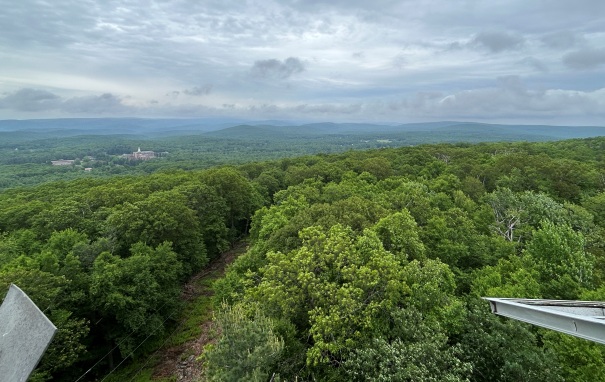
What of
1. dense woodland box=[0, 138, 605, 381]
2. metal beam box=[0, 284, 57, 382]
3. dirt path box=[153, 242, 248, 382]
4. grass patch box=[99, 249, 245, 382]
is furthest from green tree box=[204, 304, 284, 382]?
grass patch box=[99, 249, 245, 382]

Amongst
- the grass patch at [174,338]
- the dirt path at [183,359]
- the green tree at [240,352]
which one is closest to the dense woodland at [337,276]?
the green tree at [240,352]

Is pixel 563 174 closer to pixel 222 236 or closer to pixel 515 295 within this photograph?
pixel 515 295

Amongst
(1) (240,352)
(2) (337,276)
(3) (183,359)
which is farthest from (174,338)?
(1) (240,352)

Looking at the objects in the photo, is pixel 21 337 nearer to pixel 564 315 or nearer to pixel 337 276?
pixel 564 315

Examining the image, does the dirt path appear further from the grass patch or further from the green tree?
the green tree

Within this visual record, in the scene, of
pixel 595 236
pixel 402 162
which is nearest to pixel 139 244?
pixel 595 236

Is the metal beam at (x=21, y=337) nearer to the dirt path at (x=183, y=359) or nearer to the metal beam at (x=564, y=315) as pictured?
the metal beam at (x=564, y=315)
